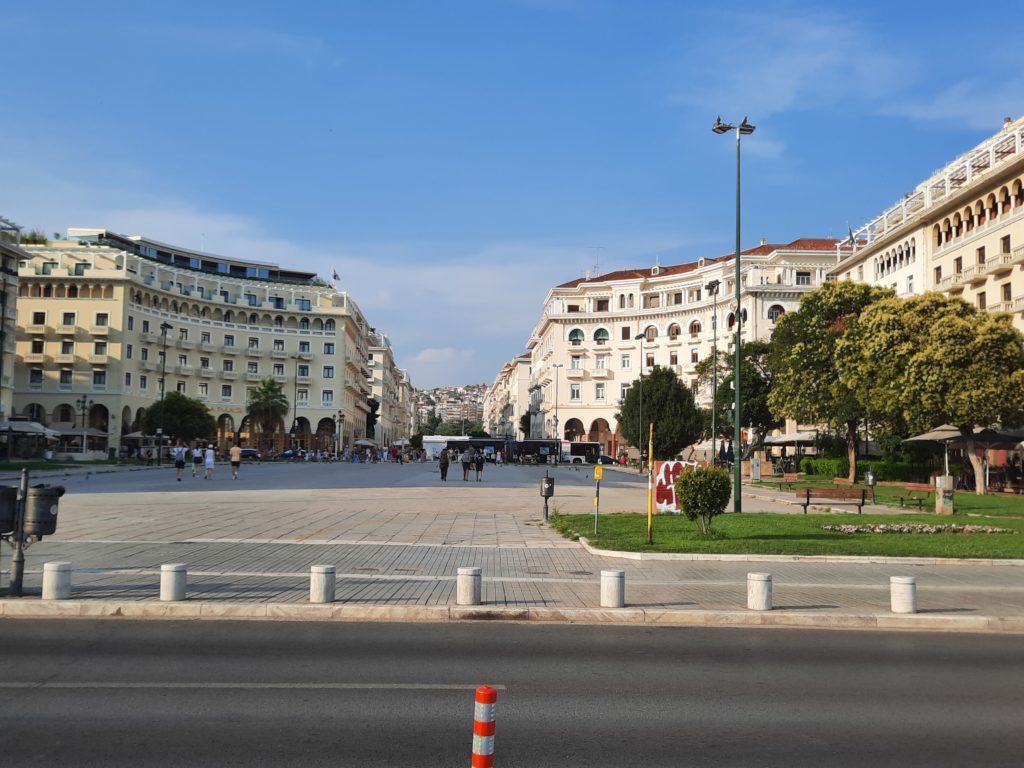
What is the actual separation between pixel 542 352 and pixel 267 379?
37525 mm

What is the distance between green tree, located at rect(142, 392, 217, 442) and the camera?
73.5 meters

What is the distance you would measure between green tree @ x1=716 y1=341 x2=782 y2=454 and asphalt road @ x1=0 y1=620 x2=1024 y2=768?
56.8m

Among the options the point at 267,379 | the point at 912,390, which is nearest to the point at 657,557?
the point at 912,390

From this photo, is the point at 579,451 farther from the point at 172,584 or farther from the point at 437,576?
the point at 172,584

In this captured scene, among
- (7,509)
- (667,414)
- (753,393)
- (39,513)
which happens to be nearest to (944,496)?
(39,513)

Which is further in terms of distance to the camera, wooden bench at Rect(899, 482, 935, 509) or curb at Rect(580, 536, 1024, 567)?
wooden bench at Rect(899, 482, 935, 509)

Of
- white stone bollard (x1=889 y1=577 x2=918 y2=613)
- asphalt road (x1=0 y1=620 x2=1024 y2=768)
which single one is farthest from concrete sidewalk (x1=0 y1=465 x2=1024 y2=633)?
asphalt road (x1=0 y1=620 x2=1024 y2=768)

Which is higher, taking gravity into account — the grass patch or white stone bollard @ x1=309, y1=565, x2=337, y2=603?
white stone bollard @ x1=309, y1=565, x2=337, y2=603

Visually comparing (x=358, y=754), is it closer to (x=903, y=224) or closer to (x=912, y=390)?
(x=912, y=390)

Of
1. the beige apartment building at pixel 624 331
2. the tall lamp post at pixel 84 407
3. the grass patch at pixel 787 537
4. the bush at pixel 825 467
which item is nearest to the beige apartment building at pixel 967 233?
the bush at pixel 825 467

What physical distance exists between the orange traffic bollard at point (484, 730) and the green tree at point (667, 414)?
66964mm

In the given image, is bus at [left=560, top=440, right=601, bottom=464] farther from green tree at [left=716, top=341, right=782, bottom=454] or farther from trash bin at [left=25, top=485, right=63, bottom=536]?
trash bin at [left=25, top=485, right=63, bottom=536]

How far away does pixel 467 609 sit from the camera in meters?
9.67

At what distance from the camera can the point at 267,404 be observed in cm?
8894
